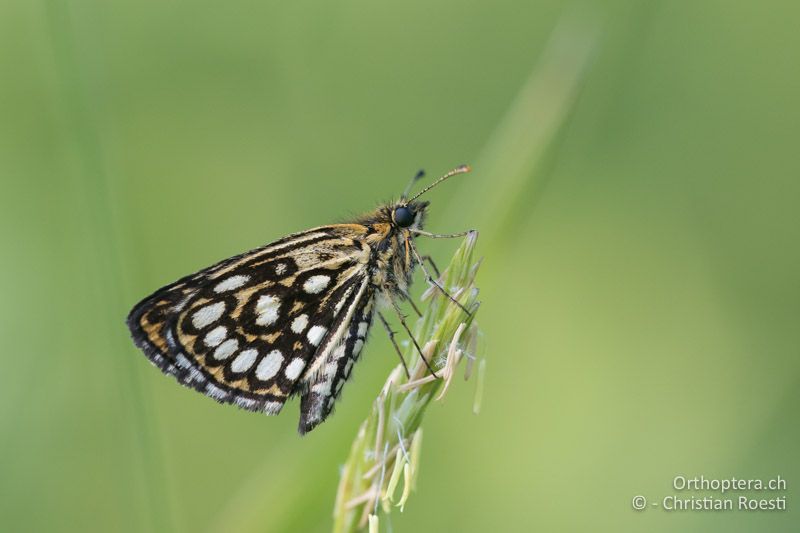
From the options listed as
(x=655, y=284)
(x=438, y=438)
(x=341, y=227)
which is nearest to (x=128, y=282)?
(x=341, y=227)

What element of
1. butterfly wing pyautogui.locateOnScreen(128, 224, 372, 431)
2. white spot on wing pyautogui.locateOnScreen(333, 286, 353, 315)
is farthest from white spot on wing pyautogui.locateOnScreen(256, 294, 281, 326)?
white spot on wing pyautogui.locateOnScreen(333, 286, 353, 315)

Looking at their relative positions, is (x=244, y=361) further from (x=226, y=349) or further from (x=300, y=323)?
(x=300, y=323)

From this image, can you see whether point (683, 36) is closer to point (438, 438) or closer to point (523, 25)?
point (523, 25)

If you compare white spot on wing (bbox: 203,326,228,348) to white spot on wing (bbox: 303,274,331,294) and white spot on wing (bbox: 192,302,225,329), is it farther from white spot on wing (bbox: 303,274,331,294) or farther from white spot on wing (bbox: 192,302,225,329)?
white spot on wing (bbox: 303,274,331,294)

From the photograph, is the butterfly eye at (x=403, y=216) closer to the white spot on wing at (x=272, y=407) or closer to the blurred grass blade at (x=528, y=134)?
the blurred grass blade at (x=528, y=134)

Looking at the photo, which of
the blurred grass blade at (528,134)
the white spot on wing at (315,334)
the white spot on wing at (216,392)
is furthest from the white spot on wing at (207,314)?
the blurred grass blade at (528,134)

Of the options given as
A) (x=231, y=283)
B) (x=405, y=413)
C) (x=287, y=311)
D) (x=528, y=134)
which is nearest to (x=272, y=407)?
(x=287, y=311)

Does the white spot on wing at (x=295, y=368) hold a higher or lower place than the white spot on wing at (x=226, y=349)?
lower

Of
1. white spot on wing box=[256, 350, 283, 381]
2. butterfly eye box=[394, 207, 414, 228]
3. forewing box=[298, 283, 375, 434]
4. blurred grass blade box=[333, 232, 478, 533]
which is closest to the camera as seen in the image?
blurred grass blade box=[333, 232, 478, 533]
